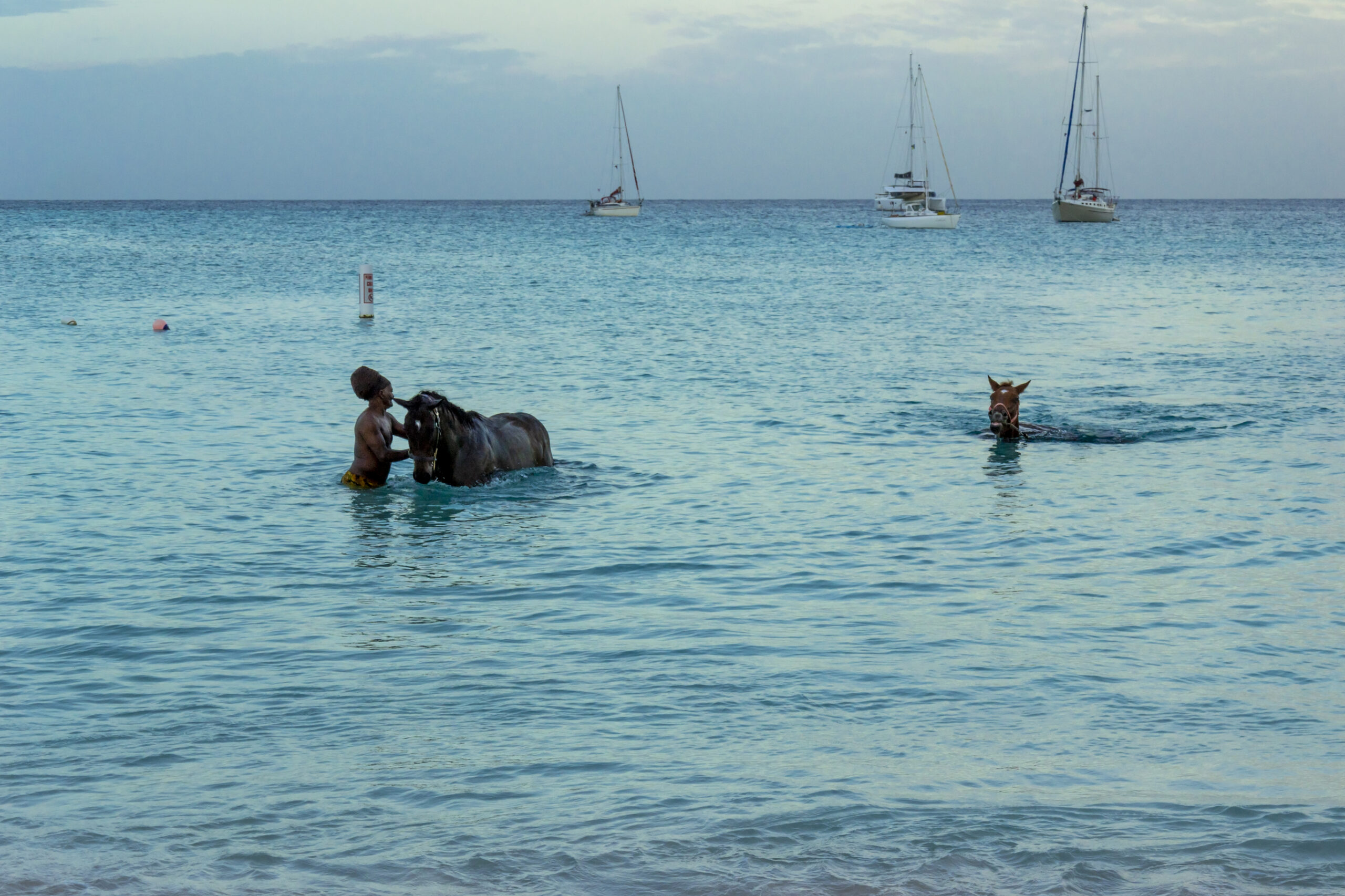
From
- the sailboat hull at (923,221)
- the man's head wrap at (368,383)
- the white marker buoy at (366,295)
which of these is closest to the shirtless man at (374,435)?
the man's head wrap at (368,383)

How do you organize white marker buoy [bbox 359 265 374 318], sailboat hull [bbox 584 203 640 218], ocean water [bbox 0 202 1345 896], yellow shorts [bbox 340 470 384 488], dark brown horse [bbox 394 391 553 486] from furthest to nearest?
sailboat hull [bbox 584 203 640 218] → white marker buoy [bbox 359 265 374 318] → yellow shorts [bbox 340 470 384 488] → dark brown horse [bbox 394 391 553 486] → ocean water [bbox 0 202 1345 896]

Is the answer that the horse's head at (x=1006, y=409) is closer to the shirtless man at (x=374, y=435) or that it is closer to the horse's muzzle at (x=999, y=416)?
the horse's muzzle at (x=999, y=416)

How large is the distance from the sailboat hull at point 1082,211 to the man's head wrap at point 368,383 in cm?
12590

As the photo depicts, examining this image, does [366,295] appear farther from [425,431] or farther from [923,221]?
[923,221]

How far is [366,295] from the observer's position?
132 ft

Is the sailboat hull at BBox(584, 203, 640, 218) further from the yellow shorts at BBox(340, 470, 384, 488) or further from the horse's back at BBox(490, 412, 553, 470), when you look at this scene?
the yellow shorts at BBox(340, 470, 384, 488)

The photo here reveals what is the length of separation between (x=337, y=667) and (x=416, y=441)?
5.58 m

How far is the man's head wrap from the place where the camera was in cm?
1440

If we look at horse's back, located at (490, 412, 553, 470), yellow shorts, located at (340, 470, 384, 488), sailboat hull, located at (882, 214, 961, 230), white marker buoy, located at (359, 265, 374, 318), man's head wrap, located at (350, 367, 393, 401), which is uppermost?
sailboat hull, located at (882, 214, 961, 230)

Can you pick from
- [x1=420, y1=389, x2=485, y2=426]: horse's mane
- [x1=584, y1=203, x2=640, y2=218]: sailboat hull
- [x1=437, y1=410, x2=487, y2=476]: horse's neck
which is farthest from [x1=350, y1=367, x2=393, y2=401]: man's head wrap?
[x1=584, y1=203, x2=640, y2=218]: sailboat hull

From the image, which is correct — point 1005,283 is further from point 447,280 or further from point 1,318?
point 1,318

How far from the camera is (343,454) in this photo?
17672mm

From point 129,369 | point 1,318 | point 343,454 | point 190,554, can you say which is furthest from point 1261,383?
point 1,318

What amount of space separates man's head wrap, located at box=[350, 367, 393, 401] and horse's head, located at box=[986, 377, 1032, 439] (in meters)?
8.19
